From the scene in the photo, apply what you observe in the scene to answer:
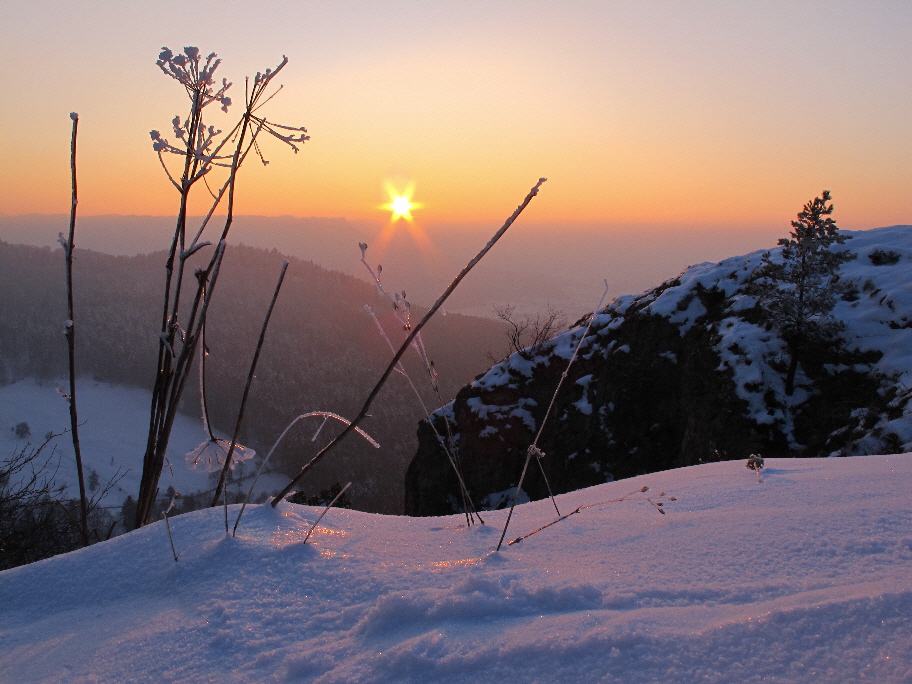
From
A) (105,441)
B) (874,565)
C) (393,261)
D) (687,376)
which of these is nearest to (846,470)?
(874,565)

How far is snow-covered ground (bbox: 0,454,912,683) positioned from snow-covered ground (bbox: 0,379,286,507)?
162 feet

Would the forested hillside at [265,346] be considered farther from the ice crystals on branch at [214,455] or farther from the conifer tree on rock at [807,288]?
the ice crystals on branch at [214,455]

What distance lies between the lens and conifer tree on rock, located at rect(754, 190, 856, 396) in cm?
776

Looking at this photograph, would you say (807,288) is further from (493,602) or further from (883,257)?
(493,602)

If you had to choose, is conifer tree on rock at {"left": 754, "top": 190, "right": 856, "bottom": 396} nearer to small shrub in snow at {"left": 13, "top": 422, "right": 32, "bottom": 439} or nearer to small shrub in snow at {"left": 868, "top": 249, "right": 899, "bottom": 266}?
small shrub in snow at {"left": 868, "top": 249, "right": 899, "bottom": 266}

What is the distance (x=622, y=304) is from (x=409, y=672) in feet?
46.1

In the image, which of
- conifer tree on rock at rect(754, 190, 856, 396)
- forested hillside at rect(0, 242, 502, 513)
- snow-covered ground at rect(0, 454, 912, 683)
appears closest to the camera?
snow-covered ground at rect(0, 454, 912, 683)

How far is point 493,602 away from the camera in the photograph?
86cm

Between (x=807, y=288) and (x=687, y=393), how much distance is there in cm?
334

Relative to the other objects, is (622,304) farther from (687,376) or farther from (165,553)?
(165,553)

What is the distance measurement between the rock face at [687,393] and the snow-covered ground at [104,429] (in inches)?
1586

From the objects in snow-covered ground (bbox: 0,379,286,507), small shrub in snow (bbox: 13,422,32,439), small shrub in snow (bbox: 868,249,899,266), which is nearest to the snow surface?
small shrub in snow (bbox: 868,249,899,266)

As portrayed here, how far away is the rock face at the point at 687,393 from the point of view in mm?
8203

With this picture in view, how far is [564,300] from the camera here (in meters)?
92.4
